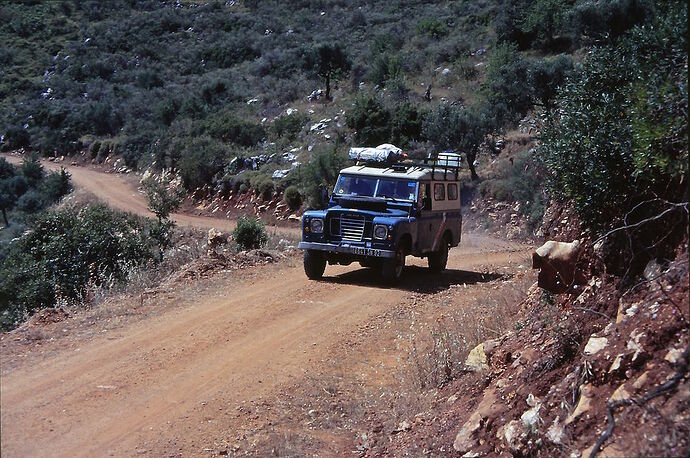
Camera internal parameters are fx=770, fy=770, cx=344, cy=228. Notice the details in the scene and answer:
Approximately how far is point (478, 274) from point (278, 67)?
42.1 meters

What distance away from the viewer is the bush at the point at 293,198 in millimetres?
33500

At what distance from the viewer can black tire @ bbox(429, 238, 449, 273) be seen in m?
16.2

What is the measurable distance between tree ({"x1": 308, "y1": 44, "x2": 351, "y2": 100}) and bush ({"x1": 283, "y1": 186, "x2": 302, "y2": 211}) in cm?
1618

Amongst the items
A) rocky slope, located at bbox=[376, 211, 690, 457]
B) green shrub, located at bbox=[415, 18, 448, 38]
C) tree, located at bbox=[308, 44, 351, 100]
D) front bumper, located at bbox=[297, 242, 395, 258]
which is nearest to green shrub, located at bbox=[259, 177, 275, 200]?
tree, located at bbox=[308, 44, 351, 100]

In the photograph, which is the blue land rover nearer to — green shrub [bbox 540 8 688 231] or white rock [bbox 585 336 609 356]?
green shrub [bbox 540 8 688 231]

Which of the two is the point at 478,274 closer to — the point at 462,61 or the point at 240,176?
the point at 240,176

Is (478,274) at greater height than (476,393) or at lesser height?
lesser

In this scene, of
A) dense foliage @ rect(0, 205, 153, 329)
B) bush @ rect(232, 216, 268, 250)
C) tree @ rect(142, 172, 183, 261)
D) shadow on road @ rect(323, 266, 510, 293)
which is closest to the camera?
shadow on road @ rect(323, 266, 510, 293)

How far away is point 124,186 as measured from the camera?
4472 centimetres

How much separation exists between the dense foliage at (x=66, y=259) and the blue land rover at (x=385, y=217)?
14.5 feet

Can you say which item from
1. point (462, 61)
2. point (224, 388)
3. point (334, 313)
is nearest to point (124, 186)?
point (462, 61)

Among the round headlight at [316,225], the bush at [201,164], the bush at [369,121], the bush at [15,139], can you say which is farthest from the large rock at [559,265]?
the bush at [15,139]

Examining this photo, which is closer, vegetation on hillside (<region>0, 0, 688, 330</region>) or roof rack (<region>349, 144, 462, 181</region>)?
vegetation on hillside (<region>0, 0, 688, 330</region>)

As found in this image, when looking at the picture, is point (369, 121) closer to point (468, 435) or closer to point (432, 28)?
point (432, 28)
